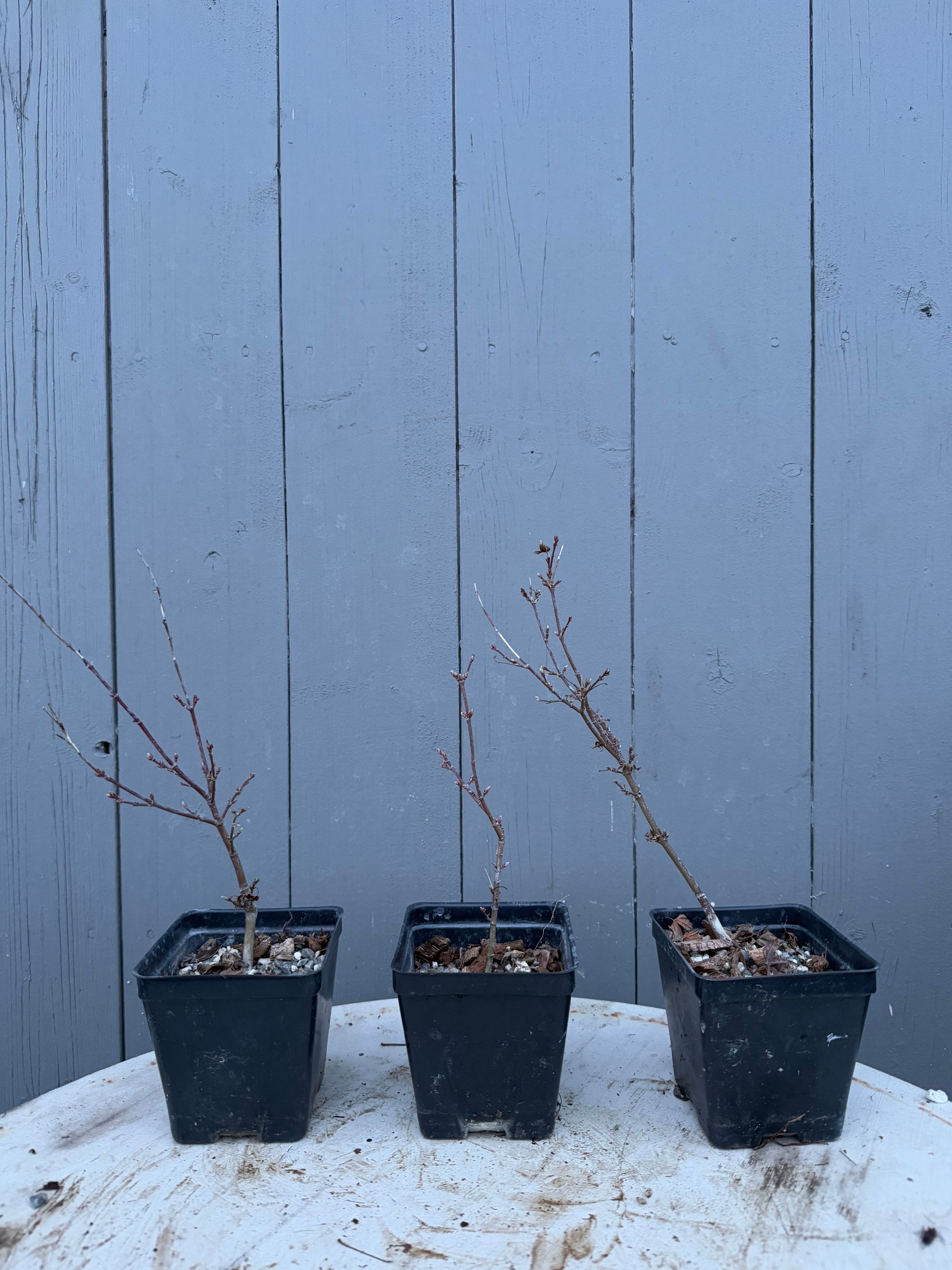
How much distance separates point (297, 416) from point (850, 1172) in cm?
113

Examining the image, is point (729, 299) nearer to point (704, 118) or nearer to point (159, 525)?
point (704, 118)

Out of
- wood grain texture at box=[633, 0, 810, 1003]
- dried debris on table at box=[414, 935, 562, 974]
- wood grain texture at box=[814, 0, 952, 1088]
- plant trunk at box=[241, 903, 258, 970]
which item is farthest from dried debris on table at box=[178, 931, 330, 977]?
wood grain texture at box=[814, 0, 952, 1088]

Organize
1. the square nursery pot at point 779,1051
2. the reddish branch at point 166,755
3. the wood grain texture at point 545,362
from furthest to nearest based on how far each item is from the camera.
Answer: the wood grain texture at point 545,362, the reddish branch at point 166,755, the square nursery pot at point 779,1051

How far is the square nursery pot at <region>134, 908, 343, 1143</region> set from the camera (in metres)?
0.90

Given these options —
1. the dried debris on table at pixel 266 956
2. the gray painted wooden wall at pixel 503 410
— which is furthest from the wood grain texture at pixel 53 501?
the dried debris on table at pixel 266 956

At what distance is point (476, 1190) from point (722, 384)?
1.07 meters

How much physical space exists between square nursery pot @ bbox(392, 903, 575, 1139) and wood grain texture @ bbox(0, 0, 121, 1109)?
674 mm

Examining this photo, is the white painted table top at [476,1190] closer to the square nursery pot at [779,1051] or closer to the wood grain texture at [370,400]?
the square nursery pot at [779,1051]

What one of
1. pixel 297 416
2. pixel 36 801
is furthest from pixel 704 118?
pixel 36 801

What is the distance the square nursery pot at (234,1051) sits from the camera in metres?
0.90

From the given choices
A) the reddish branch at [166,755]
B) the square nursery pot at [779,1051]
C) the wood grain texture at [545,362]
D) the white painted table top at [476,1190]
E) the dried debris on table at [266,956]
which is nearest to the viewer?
the white painted table top at [476,1190]

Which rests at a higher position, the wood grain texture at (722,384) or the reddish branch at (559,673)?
the wood grain texture at (722,384)

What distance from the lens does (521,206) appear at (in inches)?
52.4

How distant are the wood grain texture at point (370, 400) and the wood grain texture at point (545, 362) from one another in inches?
1.5
